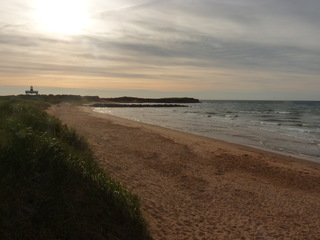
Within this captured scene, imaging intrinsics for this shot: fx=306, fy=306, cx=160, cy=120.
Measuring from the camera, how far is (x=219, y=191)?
8727mm

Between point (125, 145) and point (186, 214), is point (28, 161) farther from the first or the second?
point (125, 145)

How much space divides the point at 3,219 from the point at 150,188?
4.82m

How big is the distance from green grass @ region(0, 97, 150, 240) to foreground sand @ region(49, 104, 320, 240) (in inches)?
42.3

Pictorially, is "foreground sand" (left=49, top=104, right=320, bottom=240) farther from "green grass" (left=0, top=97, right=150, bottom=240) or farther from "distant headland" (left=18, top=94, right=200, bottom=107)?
"distant headland" (left=18, top=94, right=200, bottom=107)

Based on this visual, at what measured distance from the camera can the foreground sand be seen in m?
6.26

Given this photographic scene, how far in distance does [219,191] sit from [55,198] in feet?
17.9

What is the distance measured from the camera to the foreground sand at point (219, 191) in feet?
20.5

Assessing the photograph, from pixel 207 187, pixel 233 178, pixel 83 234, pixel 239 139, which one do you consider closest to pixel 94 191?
pixel 83 234

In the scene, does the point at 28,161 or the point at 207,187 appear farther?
the point at 207,187

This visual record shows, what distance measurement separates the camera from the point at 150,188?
8.35 m

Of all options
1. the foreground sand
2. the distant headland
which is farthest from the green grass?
the distant headland

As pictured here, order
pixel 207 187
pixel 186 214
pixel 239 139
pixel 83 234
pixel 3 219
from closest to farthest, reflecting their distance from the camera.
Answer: pixel 3 219 → pixel 83 234 → pixel 186 214 → pixel 207 187 → pixel 239 139

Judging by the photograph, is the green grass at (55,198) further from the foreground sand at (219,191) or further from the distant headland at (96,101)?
the distant headland at (96,101)

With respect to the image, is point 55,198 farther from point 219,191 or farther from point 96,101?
point 96,101
